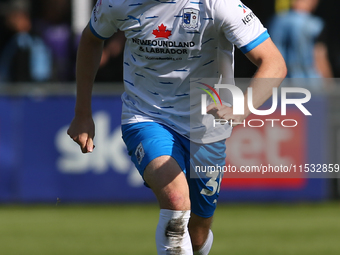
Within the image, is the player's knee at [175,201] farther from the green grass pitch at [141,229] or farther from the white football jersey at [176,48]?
the green grass pitch at [141,229]

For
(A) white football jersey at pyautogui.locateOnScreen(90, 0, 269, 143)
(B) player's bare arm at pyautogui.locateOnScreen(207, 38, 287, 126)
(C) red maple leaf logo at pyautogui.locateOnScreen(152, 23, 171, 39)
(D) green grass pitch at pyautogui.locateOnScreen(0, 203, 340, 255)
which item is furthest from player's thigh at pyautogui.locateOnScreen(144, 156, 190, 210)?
(D) green grass pitch at pyautogui.locateOnScreen(0, 203, 340, 255)

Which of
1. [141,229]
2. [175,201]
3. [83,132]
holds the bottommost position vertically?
[141,229]

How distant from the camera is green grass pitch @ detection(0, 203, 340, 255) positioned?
647 cm

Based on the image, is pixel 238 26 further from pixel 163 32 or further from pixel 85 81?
pixel 85 81

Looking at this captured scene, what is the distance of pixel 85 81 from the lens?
14.8 feet

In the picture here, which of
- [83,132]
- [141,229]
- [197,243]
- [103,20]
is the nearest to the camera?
[103,20]

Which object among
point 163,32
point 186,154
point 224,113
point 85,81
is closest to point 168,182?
point 186,154

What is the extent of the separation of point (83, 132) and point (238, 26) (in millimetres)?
1249

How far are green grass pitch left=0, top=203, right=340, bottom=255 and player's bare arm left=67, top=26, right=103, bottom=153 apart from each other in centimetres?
212

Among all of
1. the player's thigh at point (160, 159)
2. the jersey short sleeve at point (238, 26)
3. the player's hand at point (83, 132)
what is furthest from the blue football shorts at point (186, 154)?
the jersey short sleeve at point (238, 26)

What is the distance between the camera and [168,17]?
408cm

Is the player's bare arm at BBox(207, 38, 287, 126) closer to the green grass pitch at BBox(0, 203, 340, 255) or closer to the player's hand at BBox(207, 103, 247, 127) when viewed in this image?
the player's hand at BBox(207, 103, 247, 127)

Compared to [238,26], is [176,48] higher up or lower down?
lower down

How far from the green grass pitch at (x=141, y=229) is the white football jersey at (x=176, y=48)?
7.44ft
